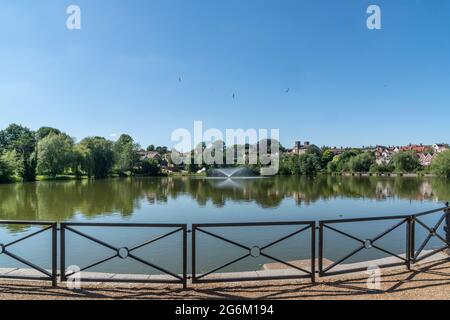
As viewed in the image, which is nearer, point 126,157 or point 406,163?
point 126,157

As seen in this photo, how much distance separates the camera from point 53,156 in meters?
58.7

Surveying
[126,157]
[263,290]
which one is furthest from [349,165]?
[263,290]

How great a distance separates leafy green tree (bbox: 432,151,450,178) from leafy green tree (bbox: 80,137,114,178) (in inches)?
2576

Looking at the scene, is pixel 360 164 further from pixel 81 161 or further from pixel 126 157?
pixel 81 161

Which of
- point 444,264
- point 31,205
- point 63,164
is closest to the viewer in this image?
point 444,264

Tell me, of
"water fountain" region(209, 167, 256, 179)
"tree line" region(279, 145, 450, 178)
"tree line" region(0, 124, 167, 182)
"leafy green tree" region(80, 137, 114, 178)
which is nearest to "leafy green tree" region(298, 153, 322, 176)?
"tree line" region(279, 145, 450, 178)

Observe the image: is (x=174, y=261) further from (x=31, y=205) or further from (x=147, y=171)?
(x=147, y=171)

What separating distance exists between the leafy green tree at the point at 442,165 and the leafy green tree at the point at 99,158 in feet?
215

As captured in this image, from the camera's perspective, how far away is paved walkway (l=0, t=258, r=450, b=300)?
16.5 feet

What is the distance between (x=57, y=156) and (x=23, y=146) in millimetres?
14283

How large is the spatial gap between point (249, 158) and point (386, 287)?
92.0 meters

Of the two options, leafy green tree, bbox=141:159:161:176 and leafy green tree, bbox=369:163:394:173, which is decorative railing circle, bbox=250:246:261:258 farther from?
leafy green tree, bbox=369:163:394:173

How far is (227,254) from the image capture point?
37.2ft
